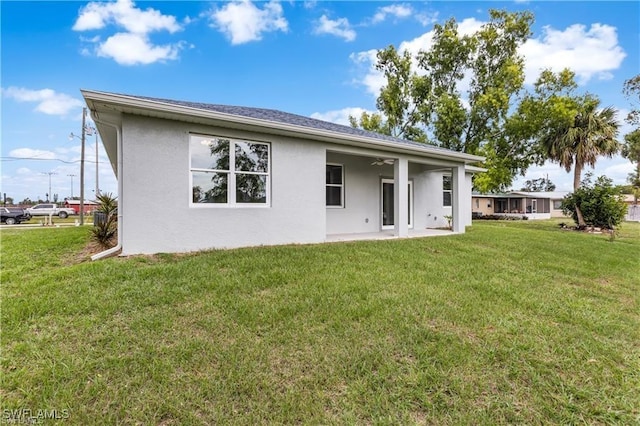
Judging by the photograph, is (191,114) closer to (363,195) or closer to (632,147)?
(363,195)

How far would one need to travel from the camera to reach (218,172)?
7152mm

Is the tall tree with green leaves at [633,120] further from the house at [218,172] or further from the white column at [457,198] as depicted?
the house at [218,172]

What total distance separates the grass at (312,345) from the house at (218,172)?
1.35 meters

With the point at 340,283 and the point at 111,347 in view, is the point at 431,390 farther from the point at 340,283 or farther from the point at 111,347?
the point at 111,347

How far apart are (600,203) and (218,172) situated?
1772 centimetres

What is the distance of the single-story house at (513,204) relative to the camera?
106 ft

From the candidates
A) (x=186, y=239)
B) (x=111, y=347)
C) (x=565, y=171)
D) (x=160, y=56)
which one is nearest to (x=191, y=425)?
(x=111, y=347)

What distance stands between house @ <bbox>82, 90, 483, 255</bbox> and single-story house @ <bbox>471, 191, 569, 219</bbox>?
26445mm

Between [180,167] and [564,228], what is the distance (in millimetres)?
18655

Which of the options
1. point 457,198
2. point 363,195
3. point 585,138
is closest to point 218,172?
point 363,195

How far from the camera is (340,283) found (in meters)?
4.79

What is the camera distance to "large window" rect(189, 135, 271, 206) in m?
6.94

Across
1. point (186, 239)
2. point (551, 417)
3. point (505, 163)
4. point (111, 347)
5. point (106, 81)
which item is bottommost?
point (551, 417)

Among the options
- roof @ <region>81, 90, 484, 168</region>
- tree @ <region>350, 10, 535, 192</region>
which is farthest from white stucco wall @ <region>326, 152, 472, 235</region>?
tree @ <region>350, 10, 535, 192</region>
